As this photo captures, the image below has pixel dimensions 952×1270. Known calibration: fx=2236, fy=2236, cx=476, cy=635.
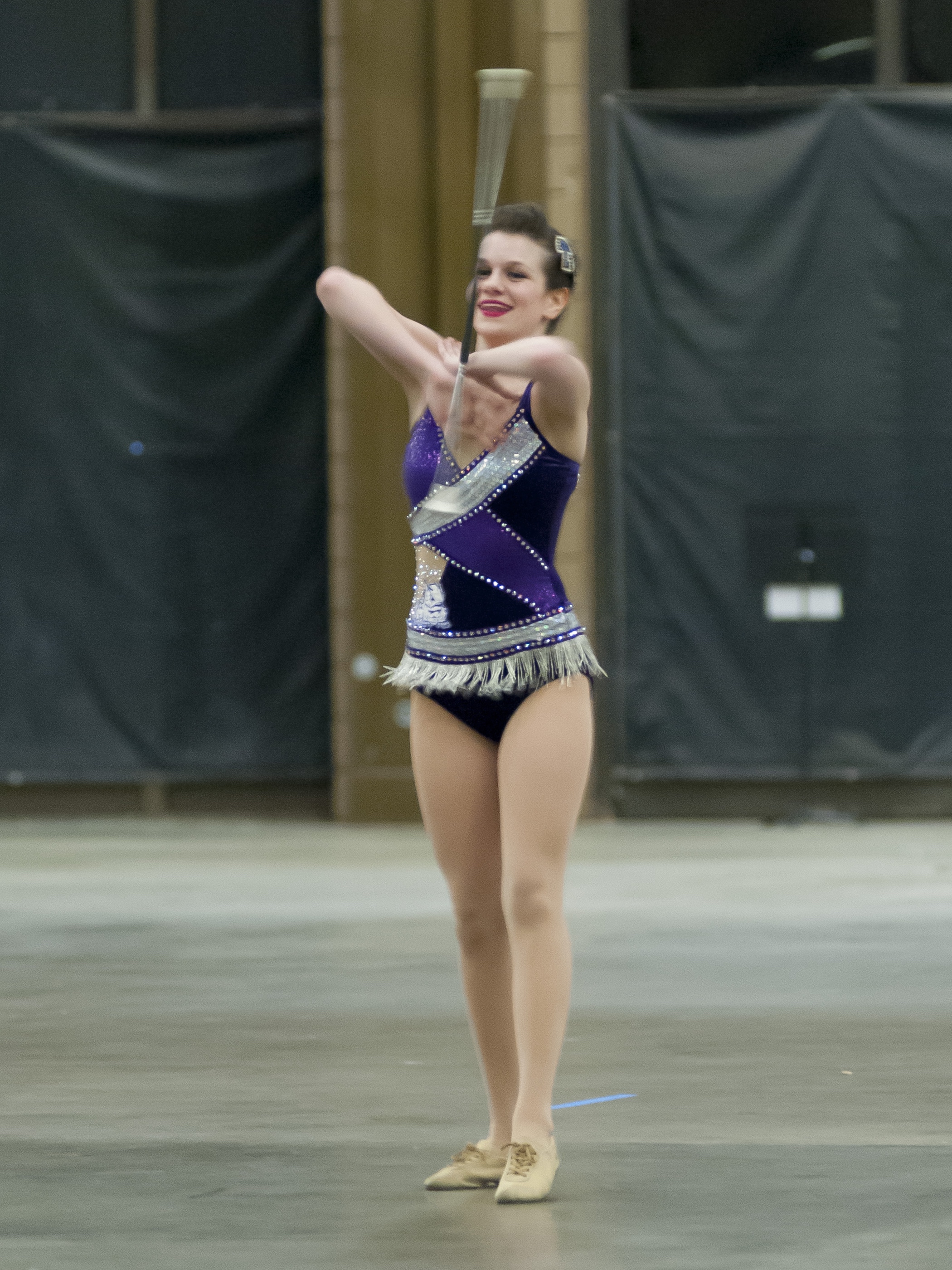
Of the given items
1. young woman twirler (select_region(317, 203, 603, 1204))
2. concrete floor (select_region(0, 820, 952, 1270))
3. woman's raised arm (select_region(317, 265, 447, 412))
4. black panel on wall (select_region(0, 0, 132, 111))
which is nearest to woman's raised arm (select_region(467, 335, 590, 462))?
young woman twirler (select_region(317, 203, 603, 1204))

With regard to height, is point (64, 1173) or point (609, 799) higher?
point (64, 1173)

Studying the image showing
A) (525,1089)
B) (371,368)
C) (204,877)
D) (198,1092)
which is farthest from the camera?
(371,368)

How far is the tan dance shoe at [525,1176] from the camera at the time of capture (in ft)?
15.8

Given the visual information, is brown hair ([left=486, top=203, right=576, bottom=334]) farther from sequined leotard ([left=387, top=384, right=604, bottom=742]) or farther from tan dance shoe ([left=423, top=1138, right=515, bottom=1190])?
tan dance shoe ([left=423, top=1138, right=515, bottom=1190])

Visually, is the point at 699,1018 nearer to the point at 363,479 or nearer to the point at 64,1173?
the point at 64,1173

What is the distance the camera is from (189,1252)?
14.6 feet

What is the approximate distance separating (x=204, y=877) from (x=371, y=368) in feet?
11.3

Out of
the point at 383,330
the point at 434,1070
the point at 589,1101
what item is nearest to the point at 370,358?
the point at 434,1070

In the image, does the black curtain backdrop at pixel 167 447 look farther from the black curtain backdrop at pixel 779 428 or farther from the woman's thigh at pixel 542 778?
the woman's thigh at pixel 542 778

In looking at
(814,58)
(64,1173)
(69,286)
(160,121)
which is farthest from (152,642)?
(64,1173)

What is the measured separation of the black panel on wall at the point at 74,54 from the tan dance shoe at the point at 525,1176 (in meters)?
9.88

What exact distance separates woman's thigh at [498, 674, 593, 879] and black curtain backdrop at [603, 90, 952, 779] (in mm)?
8158

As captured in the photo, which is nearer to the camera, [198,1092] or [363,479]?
[198,1092]

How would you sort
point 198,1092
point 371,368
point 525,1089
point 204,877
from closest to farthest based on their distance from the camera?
point 525,1089 → point 198,1092 → point 204,877 → point 371,368
